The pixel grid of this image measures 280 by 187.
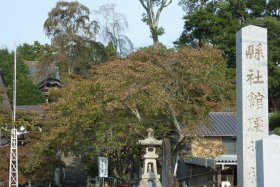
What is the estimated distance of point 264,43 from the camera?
13289mm

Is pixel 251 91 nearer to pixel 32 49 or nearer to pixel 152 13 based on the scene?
pixel 152 13

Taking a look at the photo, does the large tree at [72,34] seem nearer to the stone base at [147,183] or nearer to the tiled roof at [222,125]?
the tiled roof at [222,125]

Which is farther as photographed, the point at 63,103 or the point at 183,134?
the point at 63,103

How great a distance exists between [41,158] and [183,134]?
46.4ft

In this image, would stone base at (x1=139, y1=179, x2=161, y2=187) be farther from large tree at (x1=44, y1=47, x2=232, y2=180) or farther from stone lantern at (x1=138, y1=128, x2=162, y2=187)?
large tree at (x1=44, y1=47, x2=232, y2=180)

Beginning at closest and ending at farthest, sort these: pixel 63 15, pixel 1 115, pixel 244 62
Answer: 1. pixel 244 62
2. pixel 1 115
3. pixel 63 15

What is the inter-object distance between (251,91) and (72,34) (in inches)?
1225

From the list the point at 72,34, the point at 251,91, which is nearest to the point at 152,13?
the point at 72,34

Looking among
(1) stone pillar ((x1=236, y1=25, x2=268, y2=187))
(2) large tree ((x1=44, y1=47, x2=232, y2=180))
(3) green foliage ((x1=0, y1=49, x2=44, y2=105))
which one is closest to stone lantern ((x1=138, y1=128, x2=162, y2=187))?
(2) large tree ((x1=44, y1=47, x2=232, y2=180))

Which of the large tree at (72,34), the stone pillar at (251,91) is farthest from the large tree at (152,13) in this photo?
the stone pillar at (251,91)

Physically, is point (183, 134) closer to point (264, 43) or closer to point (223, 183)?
point (223, 183)

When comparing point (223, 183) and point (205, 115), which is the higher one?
point (205, 115)

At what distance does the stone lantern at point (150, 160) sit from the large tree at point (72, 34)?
1992 centimetres

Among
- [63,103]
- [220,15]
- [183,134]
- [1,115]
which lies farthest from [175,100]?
[220,15]
